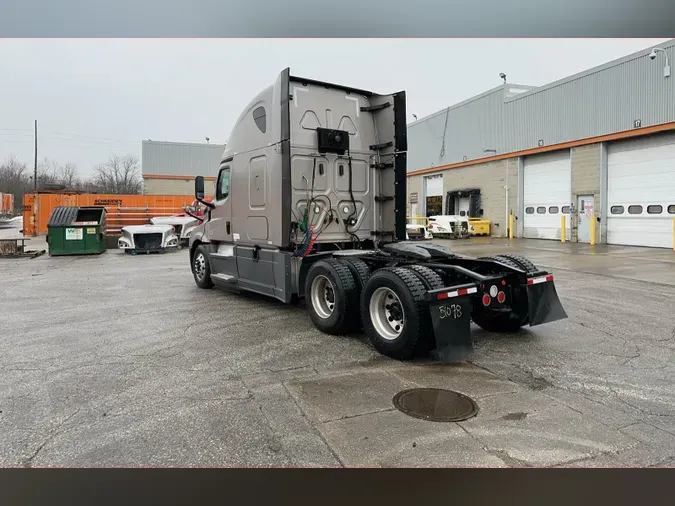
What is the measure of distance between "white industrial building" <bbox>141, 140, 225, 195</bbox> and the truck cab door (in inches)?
1581

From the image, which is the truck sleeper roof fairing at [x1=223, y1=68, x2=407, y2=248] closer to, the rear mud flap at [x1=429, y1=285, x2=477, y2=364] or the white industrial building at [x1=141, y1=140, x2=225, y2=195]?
the rear mud flap at [x1=429, y1=285, x2=477, y2=364]

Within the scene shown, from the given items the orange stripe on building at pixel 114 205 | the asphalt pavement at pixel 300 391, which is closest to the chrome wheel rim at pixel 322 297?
the asphalt pavement at pixel 300 391

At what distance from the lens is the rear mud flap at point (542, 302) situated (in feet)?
18.8

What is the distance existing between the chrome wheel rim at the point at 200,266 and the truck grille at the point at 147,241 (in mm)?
9663

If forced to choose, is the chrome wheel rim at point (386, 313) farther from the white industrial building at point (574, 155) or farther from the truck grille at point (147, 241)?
the white industrial building at point (574, 155)

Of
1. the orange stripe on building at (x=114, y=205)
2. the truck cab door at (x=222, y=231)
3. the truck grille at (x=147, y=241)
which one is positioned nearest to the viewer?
the truck cab door at (x=222, y=231)

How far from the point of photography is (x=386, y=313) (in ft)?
18.0

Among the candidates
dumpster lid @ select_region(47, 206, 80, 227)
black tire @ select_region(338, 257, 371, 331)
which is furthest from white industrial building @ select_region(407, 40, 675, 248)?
dumpster lid @ select_region(47, 206, 80, 227)

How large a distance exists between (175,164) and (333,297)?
4715 centimetres

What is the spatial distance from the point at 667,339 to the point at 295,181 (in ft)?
17.3

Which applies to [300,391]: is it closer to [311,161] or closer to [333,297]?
[333,297]

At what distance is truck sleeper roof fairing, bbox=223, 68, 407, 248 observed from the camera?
273 inches

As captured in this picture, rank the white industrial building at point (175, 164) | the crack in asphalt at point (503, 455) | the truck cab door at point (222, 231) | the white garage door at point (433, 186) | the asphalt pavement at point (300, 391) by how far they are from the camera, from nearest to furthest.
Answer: the crack in asphalt at point (503, 455) < the asphalt pavement at point (300, 391) < the truck cab door at point (222, 231) < the white garage door at point (433, 186) < the white industrial building at point (175, 164)
